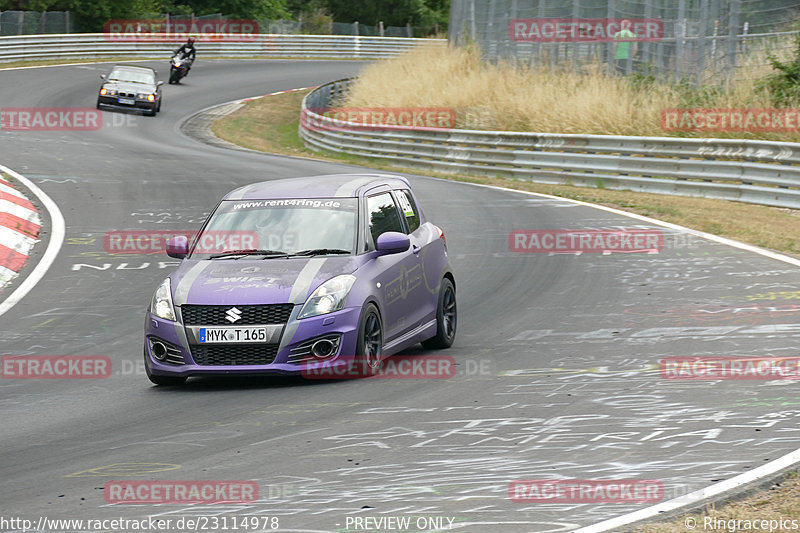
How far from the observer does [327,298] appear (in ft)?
28.5

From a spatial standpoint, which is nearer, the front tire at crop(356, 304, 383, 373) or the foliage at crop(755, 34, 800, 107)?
the front tire at crop(356, 304, 383, 373)

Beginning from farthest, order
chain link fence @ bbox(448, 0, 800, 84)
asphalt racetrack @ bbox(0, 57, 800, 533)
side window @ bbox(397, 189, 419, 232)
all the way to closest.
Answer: chain link fence @ bbox(448, 0, 800, 84) < side window @ bbox(397, 189, 419, 232) < asphalt racetrack @ bbox(0, 57, 800, 533)

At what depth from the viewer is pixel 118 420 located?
7875mm

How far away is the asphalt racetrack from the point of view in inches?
232

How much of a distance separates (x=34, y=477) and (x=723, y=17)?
2448cm

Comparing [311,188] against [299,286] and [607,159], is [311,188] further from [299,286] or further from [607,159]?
[607,159]

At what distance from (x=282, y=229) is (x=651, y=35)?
22.5 metres

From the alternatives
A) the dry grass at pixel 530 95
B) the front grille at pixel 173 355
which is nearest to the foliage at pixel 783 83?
the dry grass at pixel 530 95

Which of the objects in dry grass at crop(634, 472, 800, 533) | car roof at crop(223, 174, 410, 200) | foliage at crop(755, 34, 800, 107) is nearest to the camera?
dry grass at crop(634, 472, 800, 533)

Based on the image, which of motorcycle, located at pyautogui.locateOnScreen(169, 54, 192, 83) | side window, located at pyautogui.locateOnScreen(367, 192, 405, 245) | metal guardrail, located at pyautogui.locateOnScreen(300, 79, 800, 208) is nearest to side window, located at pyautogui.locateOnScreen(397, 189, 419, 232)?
side window, located at pyautogui.locateOnScreen(367, 192, 405, 245)

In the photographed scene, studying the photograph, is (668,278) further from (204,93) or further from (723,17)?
(204,93)

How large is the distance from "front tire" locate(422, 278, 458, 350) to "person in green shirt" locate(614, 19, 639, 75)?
2103cm

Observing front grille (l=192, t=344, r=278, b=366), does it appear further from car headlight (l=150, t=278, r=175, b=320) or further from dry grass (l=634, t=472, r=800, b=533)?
dry grass (l=634, t=472, r=800, b=533)

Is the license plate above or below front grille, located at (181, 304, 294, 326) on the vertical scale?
below
